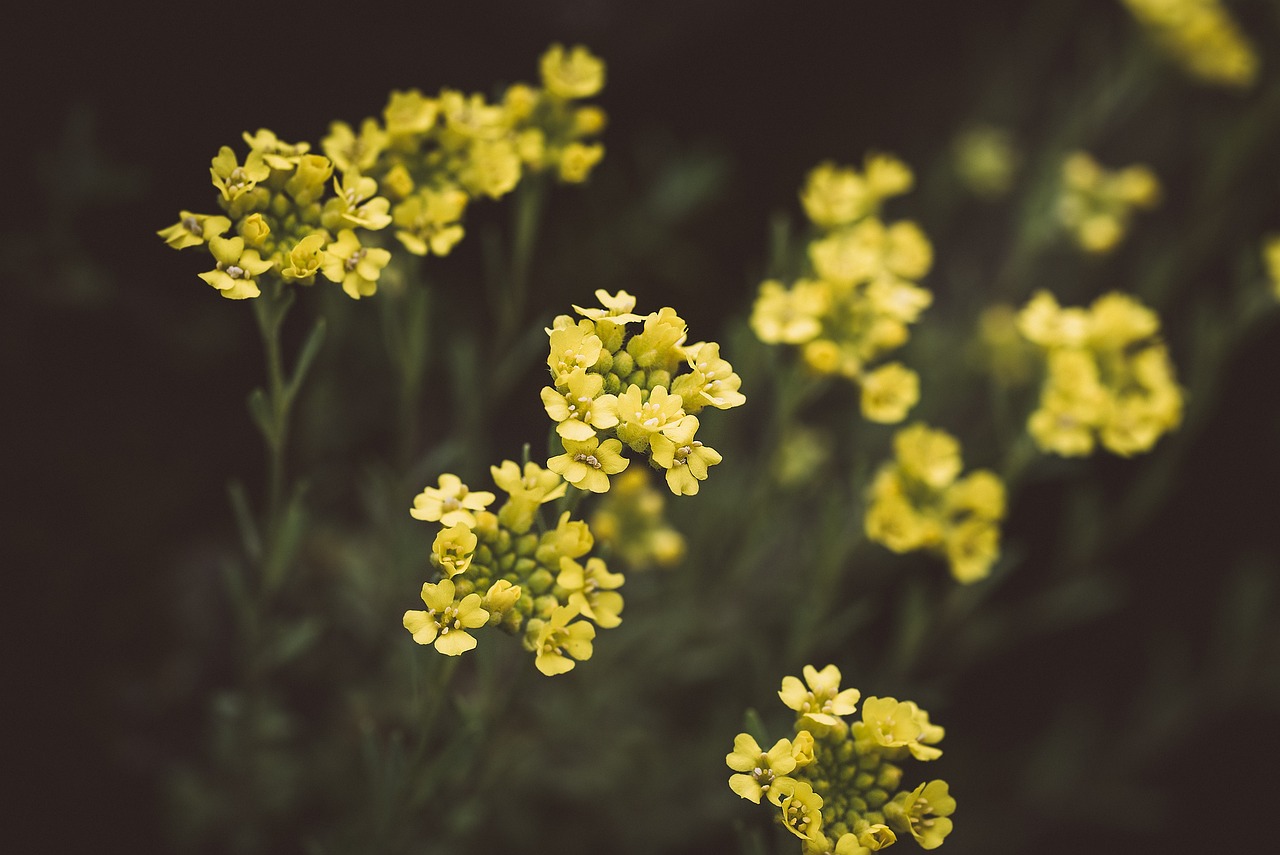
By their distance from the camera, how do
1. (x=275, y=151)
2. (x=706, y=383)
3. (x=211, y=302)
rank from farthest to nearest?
(x=211, y=302) → (x=275, y=151) → (x=706, y=383)

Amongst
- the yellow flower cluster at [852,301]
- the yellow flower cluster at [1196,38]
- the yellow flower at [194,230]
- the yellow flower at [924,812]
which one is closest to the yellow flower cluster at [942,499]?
the yellow flower cluster at [852,301]

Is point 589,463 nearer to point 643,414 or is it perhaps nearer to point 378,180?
point 643,414

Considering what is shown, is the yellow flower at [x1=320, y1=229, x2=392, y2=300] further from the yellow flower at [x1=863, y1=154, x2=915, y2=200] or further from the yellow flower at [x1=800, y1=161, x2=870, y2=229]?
the yellow flower at [x1=863, y1=154, x2=915, y2=200]

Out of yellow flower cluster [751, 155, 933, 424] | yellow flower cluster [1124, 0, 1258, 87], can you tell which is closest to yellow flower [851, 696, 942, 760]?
yellow flower cluster [751, 155, 933, 424]

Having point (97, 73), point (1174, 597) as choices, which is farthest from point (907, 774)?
point (97, 73)

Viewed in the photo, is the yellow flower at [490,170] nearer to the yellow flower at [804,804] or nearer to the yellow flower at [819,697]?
the yellow flower at [819,697]

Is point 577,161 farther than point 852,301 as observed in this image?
No

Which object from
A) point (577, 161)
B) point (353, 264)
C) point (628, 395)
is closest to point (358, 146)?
point (353, 264)
